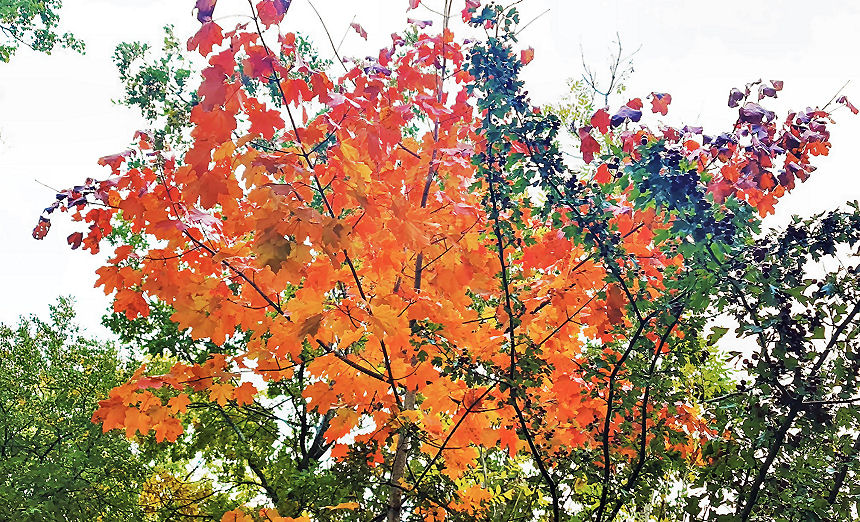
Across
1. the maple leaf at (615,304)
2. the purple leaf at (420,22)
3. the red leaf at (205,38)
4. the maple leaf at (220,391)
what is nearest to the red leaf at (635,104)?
the maple leaf at (615,304)

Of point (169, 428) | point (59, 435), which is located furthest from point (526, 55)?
point (59, 435)

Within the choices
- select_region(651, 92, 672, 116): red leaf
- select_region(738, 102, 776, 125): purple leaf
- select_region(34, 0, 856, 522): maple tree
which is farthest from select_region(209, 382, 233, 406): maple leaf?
select_region(738, 102, 776, 125): purple leaf

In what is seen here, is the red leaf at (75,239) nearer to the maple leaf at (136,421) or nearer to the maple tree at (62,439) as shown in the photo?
the maple leaf at (136,421)

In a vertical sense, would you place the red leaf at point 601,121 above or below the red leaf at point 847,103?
below

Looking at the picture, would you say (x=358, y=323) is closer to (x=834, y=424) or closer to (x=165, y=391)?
(x=834, y=424)

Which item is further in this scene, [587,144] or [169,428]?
[169,428]

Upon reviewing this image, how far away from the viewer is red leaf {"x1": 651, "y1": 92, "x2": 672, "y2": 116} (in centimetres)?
243

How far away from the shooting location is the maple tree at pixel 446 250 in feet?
6.78

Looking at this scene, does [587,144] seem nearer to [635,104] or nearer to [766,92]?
[635,104]

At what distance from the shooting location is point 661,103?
7.96 feet

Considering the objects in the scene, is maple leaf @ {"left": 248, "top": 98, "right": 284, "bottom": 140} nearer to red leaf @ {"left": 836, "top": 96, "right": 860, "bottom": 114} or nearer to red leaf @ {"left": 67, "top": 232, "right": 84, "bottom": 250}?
red leaf @ {"left": 67, "top": 232, "right": 84, "bottom": 250}

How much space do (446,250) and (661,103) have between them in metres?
1.06

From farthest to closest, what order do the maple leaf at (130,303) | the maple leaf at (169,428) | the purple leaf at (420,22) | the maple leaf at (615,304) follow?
the purple leaf at (420,22), the maple leaf at (130,303), the maple leaf at (169,428), the maple leaf at (615,304)

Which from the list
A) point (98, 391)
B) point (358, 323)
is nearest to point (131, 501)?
point (98, 391)
